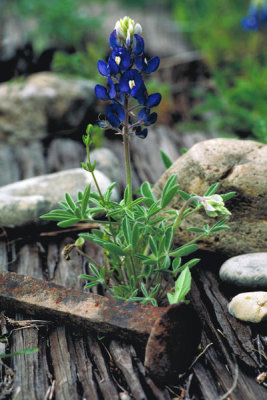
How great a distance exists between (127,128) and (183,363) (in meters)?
1.00

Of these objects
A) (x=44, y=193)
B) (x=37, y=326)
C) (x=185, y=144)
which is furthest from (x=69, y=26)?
(x=37, y=326)

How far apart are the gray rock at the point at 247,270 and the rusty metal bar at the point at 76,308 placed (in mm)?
462

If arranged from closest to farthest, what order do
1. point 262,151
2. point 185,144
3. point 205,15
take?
point 262,151
point 185,144
point 205,15

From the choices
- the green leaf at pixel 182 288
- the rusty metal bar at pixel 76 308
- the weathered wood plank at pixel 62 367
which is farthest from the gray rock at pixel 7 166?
the green leaf at pixel 182 288

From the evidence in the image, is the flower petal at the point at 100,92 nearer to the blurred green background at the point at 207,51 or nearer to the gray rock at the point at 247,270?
the gray rock at the point at 247,270

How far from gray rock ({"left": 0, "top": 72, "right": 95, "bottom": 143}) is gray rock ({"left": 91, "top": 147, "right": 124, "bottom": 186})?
32.3 inches

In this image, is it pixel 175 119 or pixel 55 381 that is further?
pixel 175 119

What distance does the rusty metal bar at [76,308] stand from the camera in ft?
5.96

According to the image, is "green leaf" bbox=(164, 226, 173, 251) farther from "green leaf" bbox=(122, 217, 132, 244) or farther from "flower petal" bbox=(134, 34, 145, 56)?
"flower petal" bbox=(134, 34, 145, 56)

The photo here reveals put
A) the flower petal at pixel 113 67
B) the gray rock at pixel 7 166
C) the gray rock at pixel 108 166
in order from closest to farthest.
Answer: the flower petal at pixel 113 67
the gray rock at pixel 108 166
the gray rock at pixel 7 166

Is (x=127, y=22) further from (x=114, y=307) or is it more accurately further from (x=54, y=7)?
(x=54, y=7)

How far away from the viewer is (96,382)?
5.77 feet

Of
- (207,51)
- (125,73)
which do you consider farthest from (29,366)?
(207,51)

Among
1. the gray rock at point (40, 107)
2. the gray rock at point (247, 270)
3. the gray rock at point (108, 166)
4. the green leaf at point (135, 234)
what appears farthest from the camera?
the gray rock at point (40, 107)
